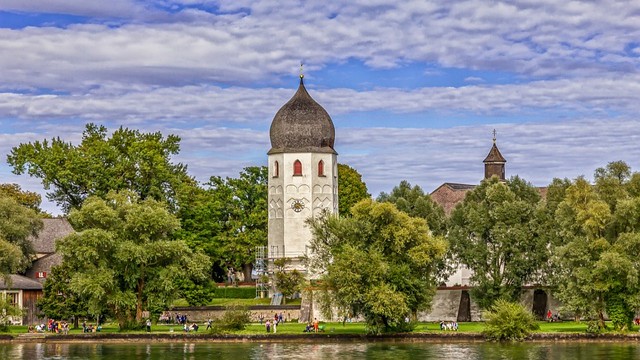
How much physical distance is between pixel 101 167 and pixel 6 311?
1854cm

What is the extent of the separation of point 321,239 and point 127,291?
39.8 feet

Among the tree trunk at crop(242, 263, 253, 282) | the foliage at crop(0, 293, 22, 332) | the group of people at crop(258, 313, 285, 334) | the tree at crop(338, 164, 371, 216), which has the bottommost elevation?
the group of people at crop(258, 313, 285, 334)

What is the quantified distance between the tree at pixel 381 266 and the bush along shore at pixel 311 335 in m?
1.51

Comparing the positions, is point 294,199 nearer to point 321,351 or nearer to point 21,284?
point 21,284

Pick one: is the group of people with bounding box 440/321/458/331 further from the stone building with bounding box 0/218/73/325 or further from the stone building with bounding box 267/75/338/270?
the stone building with bounding box 0/218/73/325

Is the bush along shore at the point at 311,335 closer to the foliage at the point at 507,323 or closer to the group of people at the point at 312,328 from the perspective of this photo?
the group of people at the point at 312,328

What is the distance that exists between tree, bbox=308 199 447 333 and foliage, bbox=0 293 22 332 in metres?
17.3

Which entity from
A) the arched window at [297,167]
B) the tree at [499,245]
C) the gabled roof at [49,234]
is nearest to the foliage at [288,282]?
the arched window at [297,167]

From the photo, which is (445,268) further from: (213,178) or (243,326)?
(213,178)

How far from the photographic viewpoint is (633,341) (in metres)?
60.3

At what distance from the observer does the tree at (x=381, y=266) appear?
2470 inches

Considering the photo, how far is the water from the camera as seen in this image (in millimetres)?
54688

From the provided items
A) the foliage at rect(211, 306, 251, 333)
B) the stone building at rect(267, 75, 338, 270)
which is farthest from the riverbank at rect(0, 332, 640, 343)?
the stone building at rect(267, 75, 338, 270)

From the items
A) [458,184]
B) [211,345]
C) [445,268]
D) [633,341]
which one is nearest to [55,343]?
[211,345]
